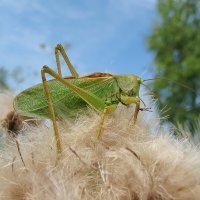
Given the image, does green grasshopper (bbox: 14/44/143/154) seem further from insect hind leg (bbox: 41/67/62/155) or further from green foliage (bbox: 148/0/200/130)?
green foliage (bbox: 148/0/200/130)

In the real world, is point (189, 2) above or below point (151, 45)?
above

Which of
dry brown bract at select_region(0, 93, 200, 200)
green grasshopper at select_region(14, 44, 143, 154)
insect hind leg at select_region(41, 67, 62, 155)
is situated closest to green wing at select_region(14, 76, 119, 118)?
green grasshopper at select_region(14, 44, 143, 154)

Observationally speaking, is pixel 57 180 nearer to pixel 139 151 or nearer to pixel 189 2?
pixel 139 151

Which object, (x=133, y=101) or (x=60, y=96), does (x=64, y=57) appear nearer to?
(x=60, y=96)

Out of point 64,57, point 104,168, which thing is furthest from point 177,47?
point 104,168

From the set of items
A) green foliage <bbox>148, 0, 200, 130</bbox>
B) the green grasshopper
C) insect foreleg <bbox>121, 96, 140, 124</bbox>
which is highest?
green foliage <bbox>148, 0, 200, 130</bbox>

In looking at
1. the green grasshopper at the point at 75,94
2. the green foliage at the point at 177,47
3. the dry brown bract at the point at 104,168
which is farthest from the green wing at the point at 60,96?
the green foliage at the point at 177,47

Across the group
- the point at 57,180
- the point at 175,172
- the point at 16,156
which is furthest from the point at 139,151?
the point at 16,156
